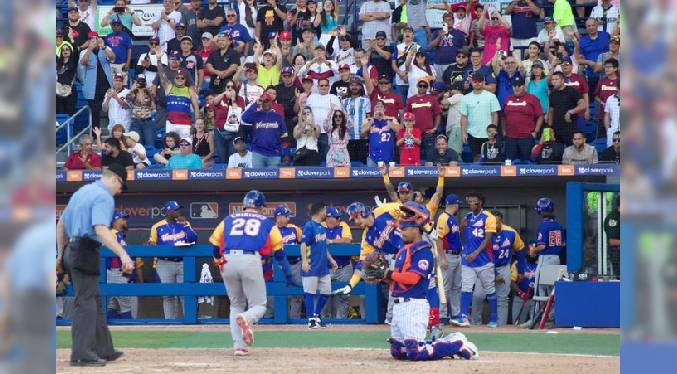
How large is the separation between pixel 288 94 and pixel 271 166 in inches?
52.9

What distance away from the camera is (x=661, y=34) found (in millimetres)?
1768

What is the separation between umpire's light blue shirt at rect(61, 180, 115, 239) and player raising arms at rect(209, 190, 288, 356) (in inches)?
69.5

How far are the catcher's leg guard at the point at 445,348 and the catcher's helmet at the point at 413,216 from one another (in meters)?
1.00

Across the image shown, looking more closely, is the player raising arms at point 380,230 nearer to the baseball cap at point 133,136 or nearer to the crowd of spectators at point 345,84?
the crowd of spectators at point 345,84

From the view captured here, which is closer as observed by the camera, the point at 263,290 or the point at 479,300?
the point at 263,290

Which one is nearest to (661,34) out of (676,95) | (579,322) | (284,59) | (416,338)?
(676,95)

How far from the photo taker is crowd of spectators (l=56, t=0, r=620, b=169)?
15.9 meters

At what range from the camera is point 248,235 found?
981 cm

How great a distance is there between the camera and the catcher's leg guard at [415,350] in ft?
29.6

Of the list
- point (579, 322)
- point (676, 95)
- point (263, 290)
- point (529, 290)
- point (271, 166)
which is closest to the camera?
point (676, 95)

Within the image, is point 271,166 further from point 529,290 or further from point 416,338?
point 416,338

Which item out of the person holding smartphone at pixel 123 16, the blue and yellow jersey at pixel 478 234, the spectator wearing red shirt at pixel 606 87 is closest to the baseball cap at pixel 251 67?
the person holding smartphone at pixel 123 16

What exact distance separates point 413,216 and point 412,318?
33.4 inches

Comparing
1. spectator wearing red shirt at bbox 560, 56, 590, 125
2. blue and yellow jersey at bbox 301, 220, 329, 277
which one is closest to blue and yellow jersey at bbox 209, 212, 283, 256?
blue and yellow jersey at bbox 301, 220, 329, 277
